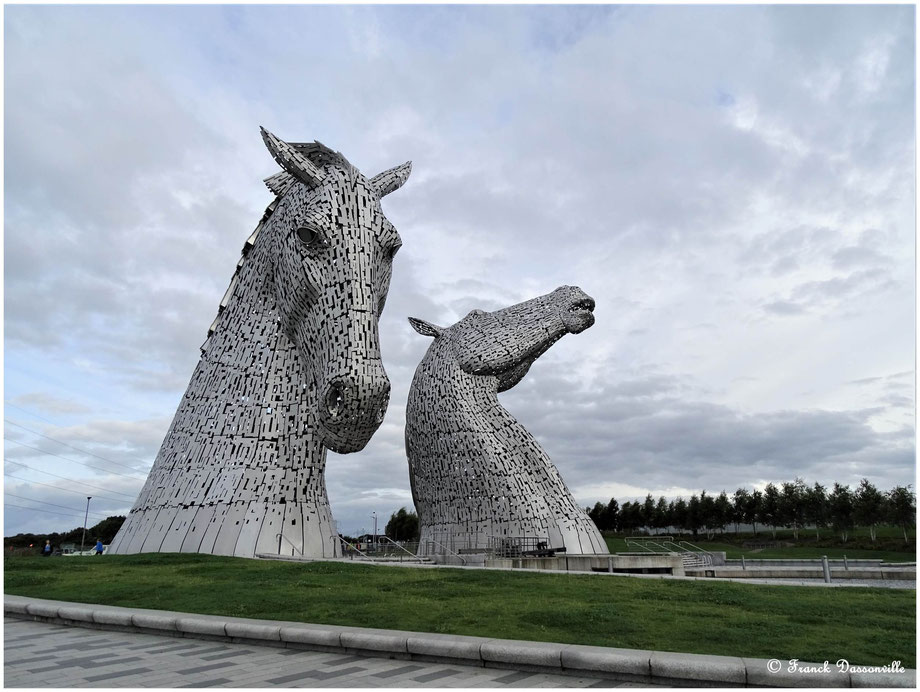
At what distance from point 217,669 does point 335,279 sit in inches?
245

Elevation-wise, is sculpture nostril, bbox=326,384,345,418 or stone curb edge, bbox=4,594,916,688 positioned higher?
sculpture nostril, bbox=326,384,345,418

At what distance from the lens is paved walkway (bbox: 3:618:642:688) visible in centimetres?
434

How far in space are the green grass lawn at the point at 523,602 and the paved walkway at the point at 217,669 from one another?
832 millimetres

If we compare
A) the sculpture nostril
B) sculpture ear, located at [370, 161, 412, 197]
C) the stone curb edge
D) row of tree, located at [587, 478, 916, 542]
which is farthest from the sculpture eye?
row of tree, located at [587, 478, 916, 542]

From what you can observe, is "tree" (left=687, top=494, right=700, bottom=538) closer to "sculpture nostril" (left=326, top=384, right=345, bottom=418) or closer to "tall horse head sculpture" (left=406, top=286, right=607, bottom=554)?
"tall horse head sculpture" (left=406, top=286, right=607, bottom=554)

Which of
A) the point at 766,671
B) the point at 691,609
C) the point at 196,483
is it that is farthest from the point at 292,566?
the point at 766,671

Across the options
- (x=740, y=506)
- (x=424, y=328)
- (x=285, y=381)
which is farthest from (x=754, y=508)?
(x=285, y=381)

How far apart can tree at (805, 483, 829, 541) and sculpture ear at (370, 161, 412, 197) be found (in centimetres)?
4366

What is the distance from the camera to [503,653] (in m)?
4.66

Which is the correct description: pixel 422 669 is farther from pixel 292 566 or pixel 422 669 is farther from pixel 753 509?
pixel 753 509

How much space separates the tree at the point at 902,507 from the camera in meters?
37.2

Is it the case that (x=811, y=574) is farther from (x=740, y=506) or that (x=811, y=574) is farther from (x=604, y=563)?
(x=740, y=506)

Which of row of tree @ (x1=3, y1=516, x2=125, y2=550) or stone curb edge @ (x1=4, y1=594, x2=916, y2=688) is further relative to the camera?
row of tree @ (x1=3, y1=516, x2=125, y2=550)

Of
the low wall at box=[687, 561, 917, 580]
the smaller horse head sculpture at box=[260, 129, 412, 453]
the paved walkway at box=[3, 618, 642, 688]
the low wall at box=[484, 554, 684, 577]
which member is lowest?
the low wall at box=[687, 561, 917, 580]
